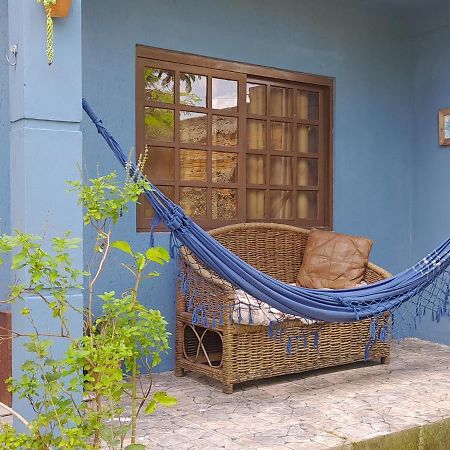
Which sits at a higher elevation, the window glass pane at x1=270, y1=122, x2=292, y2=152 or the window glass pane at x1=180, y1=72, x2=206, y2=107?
the window glass pane at x1=180, y1=72, x2=206, y2=107

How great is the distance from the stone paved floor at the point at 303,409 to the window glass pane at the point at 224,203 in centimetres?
98

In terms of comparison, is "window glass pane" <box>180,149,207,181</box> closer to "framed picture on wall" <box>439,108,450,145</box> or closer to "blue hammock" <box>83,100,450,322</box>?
"blue hammock" <box>83,100,450,322</box>

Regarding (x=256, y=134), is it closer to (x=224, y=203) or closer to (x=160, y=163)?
(x=224, y=203)

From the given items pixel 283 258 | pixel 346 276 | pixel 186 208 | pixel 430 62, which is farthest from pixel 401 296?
pixel 430 62

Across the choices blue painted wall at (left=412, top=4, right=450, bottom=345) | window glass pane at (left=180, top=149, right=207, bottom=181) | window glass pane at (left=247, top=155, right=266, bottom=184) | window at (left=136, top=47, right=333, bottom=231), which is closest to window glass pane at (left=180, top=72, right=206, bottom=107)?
window at (left=136, top=47, right=333, bottom=231)

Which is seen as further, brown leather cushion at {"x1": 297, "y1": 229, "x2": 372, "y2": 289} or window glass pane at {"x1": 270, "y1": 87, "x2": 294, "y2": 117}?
window glass pane at {"x1": 270, "y1": 87, "x2": 294, "y2": 117}

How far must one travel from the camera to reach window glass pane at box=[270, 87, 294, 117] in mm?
4215

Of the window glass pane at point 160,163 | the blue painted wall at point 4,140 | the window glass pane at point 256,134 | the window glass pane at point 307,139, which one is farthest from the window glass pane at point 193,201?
the blue painted wall at point 4,140

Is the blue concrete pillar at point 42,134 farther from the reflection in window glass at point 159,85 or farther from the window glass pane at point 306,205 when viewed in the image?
the window glass pane at point 306,205

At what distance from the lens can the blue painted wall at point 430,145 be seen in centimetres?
450

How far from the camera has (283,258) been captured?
4.04 m

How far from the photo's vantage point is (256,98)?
4141mm

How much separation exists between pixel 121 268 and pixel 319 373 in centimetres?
122

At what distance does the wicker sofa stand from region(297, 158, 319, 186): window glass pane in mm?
439
